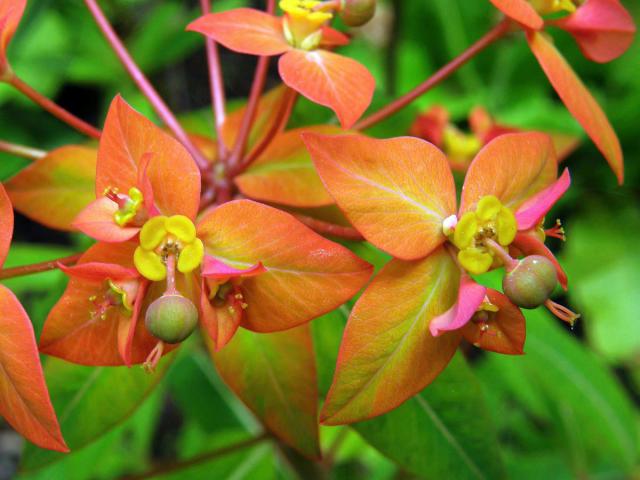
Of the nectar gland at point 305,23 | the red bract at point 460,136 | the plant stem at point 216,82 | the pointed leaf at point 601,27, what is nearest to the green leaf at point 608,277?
the red bract at point 460,136

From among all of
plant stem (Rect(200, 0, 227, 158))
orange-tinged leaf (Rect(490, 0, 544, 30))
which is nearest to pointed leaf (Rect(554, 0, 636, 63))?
orange-tinged leaf (Rect(490, 0, 544, 30))

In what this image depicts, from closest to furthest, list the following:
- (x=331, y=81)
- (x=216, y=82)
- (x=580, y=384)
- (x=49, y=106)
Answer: (x=331, y=81) < (x=49, y=106) < (x=216, y=82) < (x=580, y=384)

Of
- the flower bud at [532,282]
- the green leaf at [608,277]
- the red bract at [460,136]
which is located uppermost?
the flower bud at [532,282]

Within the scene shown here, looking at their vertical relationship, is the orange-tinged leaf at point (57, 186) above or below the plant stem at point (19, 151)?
below

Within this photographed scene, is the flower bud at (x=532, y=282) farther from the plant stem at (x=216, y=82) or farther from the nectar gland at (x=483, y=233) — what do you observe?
the plant stem at (x=216, y=82)

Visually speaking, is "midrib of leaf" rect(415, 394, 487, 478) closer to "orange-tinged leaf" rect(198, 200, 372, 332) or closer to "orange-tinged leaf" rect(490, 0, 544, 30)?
"orange-tinged leaf" rect(198, 200, 372, 332)

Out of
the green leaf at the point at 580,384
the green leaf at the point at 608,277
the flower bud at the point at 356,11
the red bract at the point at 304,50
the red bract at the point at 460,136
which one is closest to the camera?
the red bract at the point at 304,50

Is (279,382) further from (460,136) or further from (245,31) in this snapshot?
(460,136)

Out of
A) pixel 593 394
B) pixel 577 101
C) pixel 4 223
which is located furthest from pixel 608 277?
pixel 4 223
